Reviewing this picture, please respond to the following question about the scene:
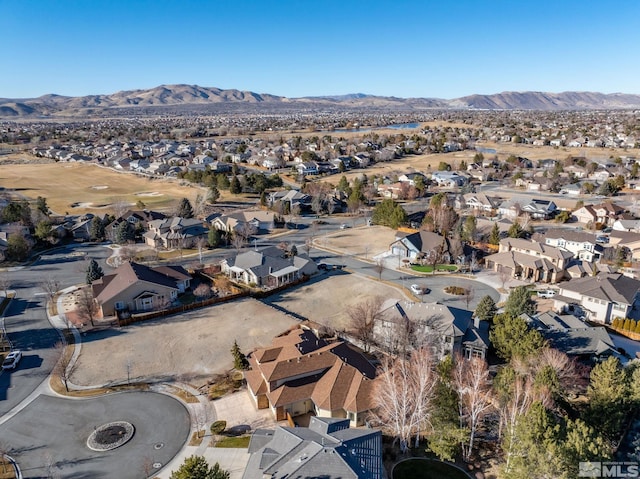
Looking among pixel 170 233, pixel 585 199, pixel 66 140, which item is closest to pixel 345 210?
pixel 170 233

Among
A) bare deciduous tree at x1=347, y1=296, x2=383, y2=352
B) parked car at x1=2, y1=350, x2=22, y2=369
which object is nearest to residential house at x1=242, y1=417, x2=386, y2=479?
bare deciduous tree at x1=347, y1=296, x2=383, y2=352

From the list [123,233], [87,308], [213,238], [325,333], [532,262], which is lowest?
[325,333]

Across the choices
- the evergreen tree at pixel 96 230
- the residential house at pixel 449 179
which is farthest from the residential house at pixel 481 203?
the evergreen tree at pixel 96 230

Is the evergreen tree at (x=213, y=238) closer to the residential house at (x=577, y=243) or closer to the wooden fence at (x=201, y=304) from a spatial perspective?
the wooden fence at (x=201, y=304)

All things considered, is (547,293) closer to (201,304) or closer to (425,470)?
(425,470)

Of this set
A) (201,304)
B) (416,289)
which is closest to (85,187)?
(201,304)

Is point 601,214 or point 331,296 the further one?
point 601,214
